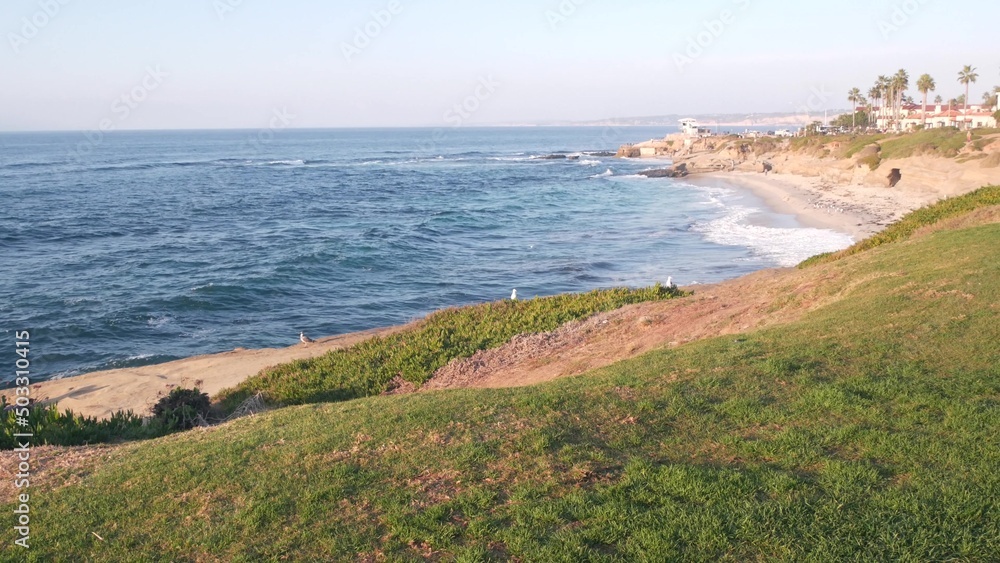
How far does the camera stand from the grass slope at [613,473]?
5984mm

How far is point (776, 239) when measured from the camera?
40500mm

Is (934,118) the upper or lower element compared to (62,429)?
upper

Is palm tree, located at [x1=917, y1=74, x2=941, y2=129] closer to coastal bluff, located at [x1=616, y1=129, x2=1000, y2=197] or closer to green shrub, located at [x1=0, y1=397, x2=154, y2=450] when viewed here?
coastal bluff, located at [x1=616, y1=129, x2=1000, y2=197]

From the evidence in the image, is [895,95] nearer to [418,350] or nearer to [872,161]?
[872,161]

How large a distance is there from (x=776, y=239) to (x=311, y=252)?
26.3m

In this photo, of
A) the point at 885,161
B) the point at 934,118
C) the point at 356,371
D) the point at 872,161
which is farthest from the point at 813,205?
the point at 934,118

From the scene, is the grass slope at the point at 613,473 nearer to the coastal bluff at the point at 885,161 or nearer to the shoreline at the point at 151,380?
the shoreline at the point at 151,380

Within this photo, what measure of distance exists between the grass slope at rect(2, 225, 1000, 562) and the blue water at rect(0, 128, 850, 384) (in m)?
17.3

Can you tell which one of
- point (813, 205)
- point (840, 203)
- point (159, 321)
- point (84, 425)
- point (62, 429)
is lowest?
point (159, 321)

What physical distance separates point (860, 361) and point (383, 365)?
10.1 meters

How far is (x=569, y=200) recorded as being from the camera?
6600cm

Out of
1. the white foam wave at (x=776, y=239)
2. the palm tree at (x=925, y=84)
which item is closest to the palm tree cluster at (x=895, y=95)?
the palm tree at (x=925, y=84)

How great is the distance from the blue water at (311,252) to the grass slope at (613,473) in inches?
682

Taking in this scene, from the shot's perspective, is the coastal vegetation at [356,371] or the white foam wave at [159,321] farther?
the white foam wave at [159,321]
